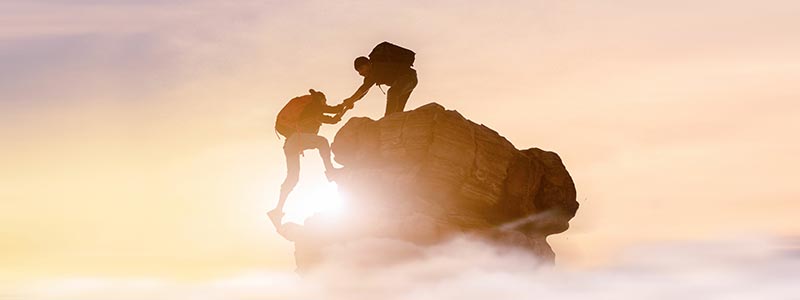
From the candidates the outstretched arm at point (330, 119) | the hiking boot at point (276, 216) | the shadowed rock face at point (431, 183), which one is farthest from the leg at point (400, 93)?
the hiking boot at point (276, 216)

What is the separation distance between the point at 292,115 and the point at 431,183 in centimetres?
604

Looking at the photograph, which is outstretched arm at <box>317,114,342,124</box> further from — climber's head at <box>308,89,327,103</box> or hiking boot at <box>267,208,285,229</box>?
hiking boot at <box>267,208,285,229</box>

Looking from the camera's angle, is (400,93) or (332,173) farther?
(400,93)

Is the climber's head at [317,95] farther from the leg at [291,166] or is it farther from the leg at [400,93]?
the leg at [400,93]

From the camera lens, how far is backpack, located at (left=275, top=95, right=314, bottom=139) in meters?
50.9

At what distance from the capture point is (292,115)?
5097cm

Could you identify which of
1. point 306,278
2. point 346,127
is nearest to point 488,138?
point 346,127

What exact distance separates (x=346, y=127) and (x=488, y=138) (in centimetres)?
597

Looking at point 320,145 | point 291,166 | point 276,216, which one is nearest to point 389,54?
point 320,145

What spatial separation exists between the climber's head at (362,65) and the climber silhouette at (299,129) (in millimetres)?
1763

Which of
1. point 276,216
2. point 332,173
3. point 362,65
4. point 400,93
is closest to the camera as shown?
point 276,216

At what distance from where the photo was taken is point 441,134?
5162 centimetres

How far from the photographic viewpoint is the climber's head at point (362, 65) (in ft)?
171

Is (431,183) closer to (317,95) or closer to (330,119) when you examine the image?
(330,119)
